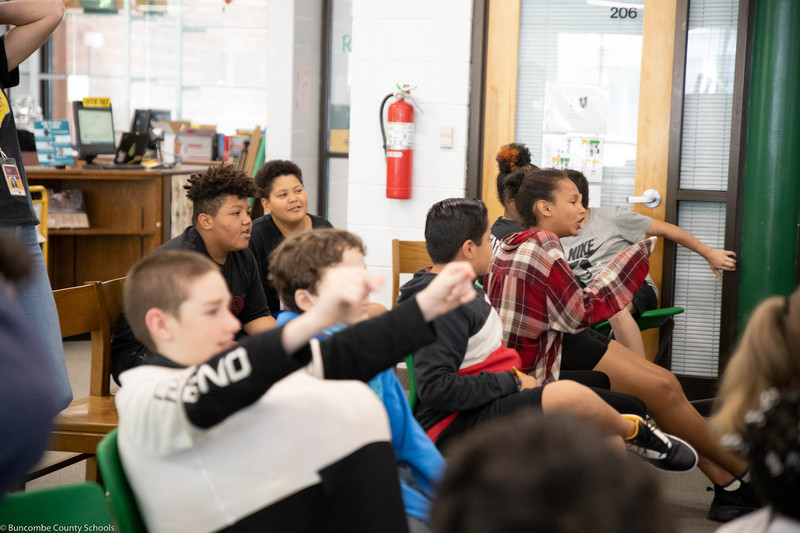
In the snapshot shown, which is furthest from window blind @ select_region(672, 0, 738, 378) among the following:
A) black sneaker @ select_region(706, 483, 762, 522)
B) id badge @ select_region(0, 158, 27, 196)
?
id badge @ select_region(0, 158, 27, 196)

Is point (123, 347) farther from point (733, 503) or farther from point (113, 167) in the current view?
Result: point (113, 167)

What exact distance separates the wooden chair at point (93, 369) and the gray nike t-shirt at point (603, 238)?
2.14 metres

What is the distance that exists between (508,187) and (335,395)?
2.19m

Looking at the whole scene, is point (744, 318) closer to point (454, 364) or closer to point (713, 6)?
point (713, 6)

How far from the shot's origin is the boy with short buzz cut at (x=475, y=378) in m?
2.03

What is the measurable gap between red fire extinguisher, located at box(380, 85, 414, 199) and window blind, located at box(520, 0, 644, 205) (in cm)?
56

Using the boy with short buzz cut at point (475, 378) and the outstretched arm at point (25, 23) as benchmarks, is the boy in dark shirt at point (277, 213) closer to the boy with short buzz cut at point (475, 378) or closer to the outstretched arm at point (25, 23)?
the boy with short buzz cut at point (475, 378)

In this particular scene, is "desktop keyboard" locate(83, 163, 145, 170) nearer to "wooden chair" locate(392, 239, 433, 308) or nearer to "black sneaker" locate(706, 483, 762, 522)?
"wooden chair" locate(392, 239, 433, 308)

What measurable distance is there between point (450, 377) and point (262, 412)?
846 mm

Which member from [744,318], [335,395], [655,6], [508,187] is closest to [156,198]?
[508,187]

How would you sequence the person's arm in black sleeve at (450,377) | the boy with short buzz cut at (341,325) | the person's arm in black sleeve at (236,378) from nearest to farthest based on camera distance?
the person's arm in black sleeve at (236,378) → the boy with short buzz cut at (341,325) → the person's arm in black sleeve at (450,377)

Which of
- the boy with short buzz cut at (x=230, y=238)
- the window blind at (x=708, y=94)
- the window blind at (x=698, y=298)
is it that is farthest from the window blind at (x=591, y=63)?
the boy with short buzz cut at (x=230, y=238)

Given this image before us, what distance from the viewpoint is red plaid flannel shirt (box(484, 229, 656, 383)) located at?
2494 millimetres

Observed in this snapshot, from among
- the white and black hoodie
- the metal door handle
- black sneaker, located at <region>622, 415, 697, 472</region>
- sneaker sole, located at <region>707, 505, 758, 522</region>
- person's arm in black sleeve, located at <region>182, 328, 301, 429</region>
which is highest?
the metal door handle
